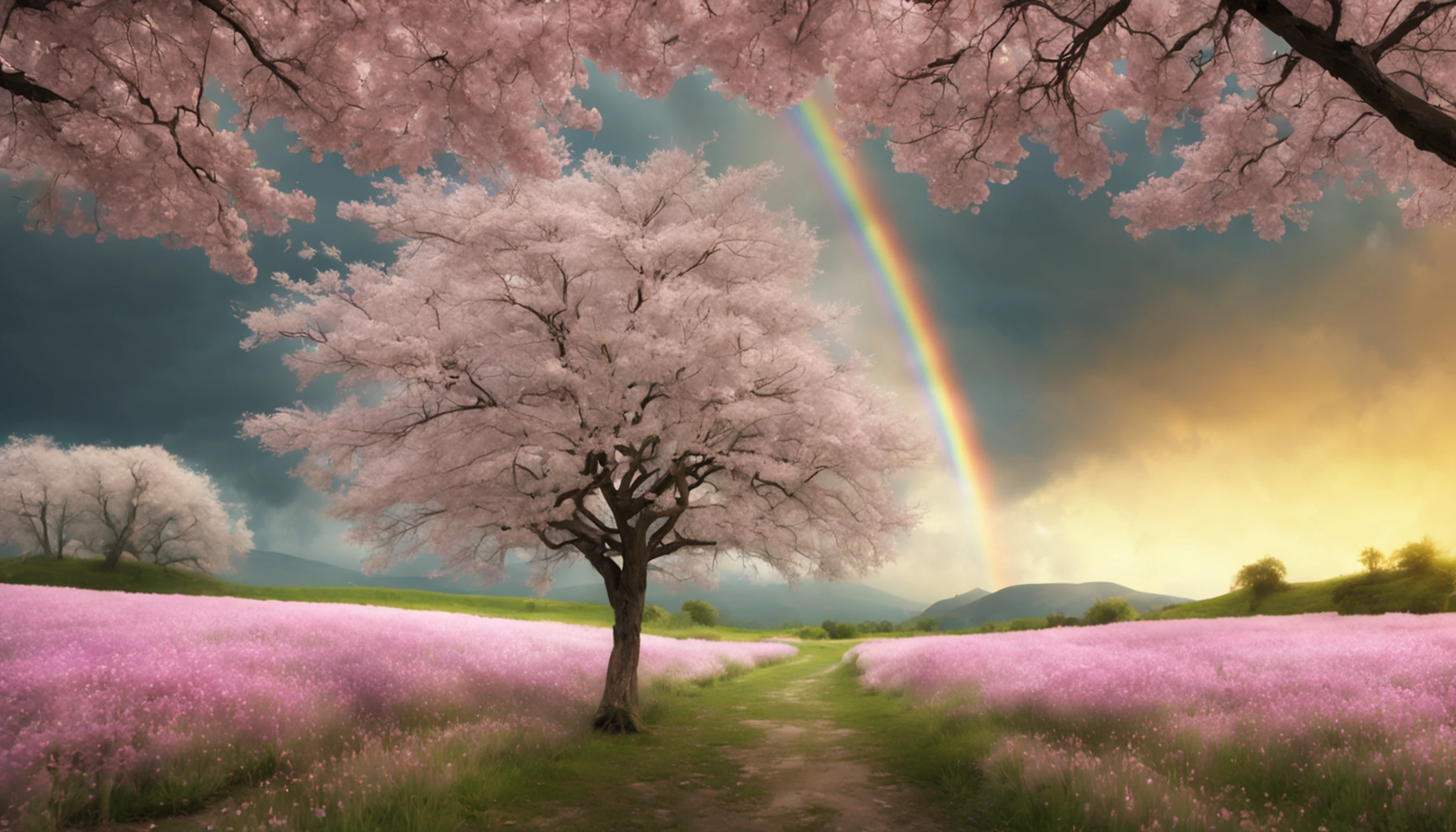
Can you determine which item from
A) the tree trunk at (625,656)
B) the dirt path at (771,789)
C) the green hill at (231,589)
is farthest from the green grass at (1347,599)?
the green hill at (231,589)

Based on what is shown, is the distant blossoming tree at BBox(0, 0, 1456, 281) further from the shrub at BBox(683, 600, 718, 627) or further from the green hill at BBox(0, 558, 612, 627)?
the shrub at BBox(683, 600, 718, 627)

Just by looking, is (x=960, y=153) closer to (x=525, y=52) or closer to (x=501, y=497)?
(x=525, y=52)

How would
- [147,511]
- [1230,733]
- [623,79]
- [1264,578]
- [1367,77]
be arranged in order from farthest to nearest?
[147,511] → [1264,578] → [1230,733] → [623,79] → [1367,77]

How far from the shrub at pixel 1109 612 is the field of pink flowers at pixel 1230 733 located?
39.4 meters

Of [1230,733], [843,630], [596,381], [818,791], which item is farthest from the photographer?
[843,630]

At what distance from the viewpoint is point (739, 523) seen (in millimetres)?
12836

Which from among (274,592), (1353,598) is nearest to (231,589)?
(274,592)

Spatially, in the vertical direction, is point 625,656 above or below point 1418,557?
below

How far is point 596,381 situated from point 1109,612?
53309 mm

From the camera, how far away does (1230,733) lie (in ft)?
25.1

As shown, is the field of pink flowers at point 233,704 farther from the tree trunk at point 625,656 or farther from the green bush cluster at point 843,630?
the green bush cluster at point 843,630

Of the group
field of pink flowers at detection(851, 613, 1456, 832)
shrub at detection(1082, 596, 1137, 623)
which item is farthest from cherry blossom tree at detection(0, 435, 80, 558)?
shrub at detection(1082, 596, 1137, 623)

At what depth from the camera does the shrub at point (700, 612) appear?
8138 cm

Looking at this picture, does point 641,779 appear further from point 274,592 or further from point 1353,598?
point 274,592
